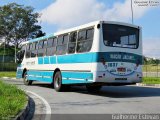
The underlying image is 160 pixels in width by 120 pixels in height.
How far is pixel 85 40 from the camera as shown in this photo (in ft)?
57.5

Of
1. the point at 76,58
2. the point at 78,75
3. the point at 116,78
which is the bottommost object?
the point at 116,78

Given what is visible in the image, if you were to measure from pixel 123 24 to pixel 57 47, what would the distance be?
4.66 meters


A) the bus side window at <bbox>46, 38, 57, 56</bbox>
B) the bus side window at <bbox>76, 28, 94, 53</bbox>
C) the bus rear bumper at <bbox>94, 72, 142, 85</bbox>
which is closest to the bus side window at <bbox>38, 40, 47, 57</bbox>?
the bus side window at <bbox>46, 38, 57, 56</bbox>

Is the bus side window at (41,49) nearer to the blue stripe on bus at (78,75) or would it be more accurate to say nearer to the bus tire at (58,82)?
the bus tire at (58,82)

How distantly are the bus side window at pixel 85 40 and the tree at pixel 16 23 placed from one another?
229 feet

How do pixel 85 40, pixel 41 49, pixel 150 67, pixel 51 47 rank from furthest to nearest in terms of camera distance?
pixel 150 67 → pixel 41 49 → pixel 51 47 → pixel 85 40

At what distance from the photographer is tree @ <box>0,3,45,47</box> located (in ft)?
284

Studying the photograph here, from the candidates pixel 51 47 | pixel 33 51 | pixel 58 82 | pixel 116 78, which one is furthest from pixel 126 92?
pixel 33 51

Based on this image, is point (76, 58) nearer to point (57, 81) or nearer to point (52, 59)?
point (57, 81)

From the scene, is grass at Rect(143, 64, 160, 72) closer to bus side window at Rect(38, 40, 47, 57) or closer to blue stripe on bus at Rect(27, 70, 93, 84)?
blue stripe on bus at Rect(27, 70, 93, 84)

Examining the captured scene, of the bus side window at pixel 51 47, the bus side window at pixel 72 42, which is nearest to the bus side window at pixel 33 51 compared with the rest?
the bus side window at pixel 51 47

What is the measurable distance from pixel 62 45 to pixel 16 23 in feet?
228

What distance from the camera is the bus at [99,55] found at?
54.2 feet

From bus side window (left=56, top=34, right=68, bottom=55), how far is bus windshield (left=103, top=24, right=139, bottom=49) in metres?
3.33
